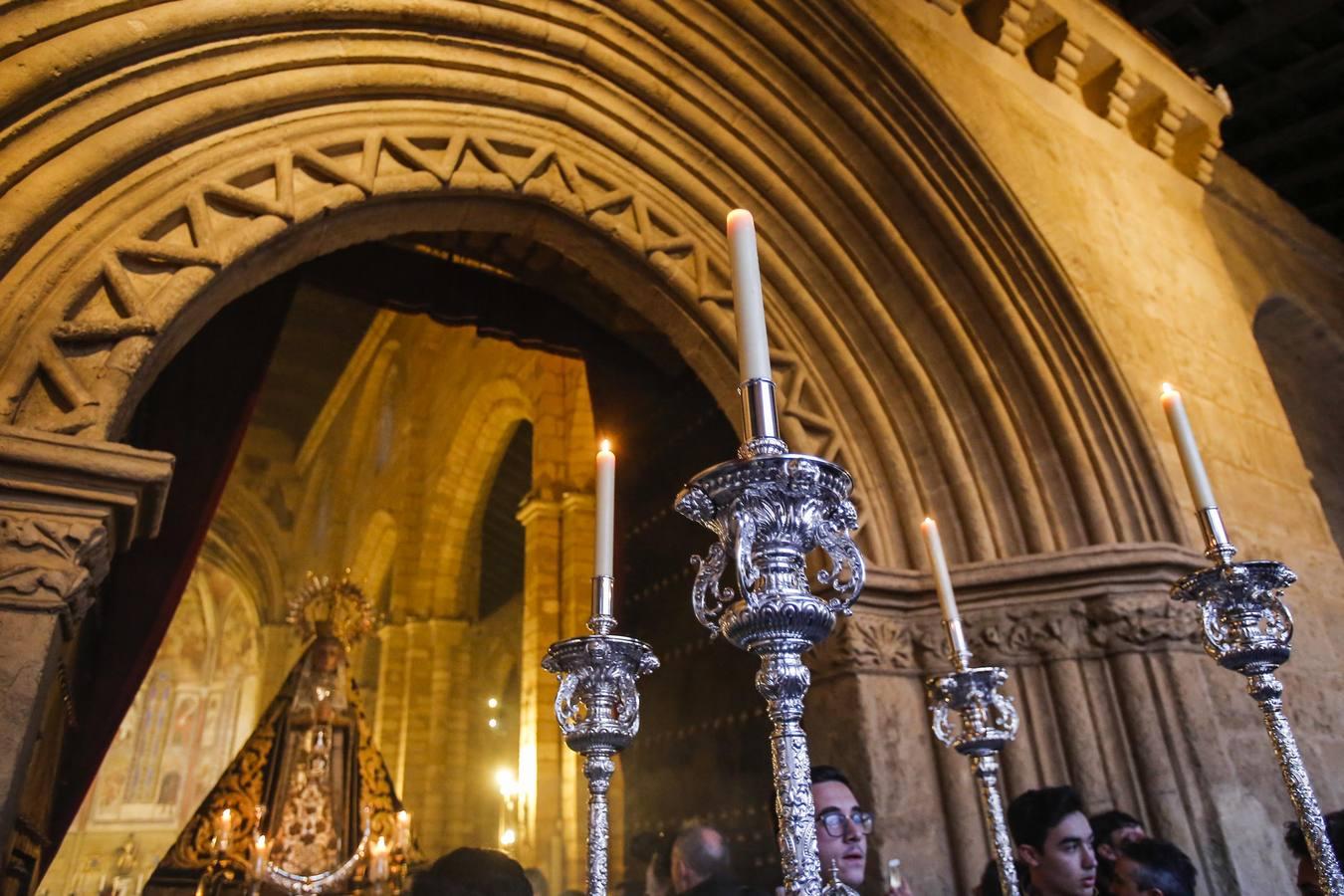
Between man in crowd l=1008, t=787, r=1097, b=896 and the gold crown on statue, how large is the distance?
433 centimetres

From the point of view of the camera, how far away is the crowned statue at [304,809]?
4.15 m

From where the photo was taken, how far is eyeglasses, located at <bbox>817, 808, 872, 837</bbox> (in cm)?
169

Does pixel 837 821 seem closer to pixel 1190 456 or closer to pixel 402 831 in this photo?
pixel 1190 456

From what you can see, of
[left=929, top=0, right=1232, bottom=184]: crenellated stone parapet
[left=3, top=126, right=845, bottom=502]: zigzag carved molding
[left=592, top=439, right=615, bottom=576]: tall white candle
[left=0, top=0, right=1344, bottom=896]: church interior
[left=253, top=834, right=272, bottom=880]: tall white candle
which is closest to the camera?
[left=592, top=439, right=615, bottom=576]: tall white candle

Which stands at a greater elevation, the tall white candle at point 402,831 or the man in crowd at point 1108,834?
the tall white candle at point 402,831

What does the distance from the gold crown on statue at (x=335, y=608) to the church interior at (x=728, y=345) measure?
0.03 meters

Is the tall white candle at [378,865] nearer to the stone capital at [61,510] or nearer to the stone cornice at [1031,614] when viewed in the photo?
the stone cornice at [1031,614]

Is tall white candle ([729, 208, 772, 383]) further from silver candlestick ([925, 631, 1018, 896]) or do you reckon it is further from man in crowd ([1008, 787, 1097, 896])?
man in crowd ([1008, 787, 1097, 896])

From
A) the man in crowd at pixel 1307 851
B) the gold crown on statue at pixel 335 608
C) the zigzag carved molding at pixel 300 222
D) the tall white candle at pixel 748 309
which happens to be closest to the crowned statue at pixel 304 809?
the gold crown on statue at pixel 335 608

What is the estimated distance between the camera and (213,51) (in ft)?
8.75

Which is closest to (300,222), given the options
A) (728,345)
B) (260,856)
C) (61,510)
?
(61,510)

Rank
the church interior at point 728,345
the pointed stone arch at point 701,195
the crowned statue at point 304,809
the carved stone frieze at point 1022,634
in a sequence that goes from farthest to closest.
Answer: the crowned statue at point 304,809 → the carved stone frieze at point 1022,634 → the pointed stone arch at point 701,195 → the church interior at point 728,345

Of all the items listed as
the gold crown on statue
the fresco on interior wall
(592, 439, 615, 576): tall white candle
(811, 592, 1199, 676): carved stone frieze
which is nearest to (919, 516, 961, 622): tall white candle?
(592, 439, 615, 576): tall white candle

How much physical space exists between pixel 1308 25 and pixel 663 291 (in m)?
4.73
